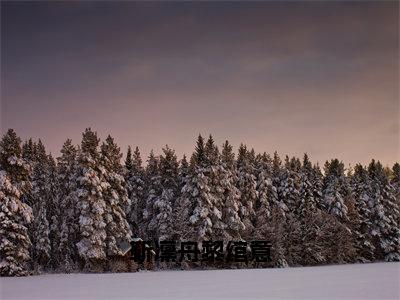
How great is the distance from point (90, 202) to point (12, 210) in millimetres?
8783

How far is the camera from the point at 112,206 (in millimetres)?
53781

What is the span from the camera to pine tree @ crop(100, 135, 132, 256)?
51969 millimetres

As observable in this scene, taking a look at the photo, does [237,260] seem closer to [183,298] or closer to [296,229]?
[296,229]

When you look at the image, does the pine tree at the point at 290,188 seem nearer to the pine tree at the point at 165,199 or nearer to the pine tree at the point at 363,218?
the pine tree at the point at 363,218

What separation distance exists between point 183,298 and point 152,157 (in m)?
47.2

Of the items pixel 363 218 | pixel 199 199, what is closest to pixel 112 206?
pixel 199 199

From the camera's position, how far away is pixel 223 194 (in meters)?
60.7

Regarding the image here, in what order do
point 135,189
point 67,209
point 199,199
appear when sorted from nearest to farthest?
1. point 67,209
2. point 199,199
3. point 135,189

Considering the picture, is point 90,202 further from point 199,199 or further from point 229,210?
point 229,210

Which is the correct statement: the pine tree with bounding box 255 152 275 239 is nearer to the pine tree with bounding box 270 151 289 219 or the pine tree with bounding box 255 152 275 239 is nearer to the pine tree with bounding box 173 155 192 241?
the pine tree with bounding box 270 151 289 219

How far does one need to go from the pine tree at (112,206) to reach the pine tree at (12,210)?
9.05 m

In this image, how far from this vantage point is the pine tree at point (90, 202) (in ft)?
164

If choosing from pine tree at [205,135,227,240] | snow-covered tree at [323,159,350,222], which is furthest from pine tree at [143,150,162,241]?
snow-covered tree at [323,159,350,222]

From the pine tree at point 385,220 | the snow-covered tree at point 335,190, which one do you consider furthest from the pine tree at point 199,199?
the pine tree at point 385,220
